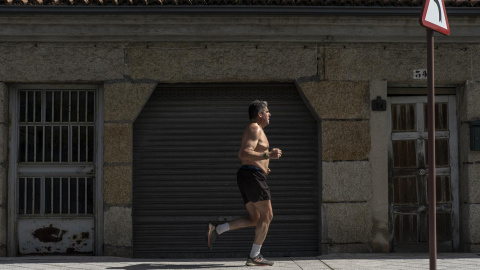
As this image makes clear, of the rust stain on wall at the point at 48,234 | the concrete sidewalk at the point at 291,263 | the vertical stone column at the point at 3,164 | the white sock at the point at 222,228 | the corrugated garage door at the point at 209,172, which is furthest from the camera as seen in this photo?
the corrugated garage door at the point at 209,172

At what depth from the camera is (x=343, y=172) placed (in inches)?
391

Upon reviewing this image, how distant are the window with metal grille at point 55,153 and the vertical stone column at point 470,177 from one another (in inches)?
197

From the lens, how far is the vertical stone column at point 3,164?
9750 millimetres

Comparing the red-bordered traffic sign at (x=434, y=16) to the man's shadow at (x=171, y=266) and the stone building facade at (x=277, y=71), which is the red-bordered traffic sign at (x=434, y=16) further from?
the man's shadow at (x=171, y=266)

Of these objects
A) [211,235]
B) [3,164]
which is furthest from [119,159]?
[211,235]

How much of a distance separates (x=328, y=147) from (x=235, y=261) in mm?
2031

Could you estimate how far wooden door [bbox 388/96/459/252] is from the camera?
1019 cm

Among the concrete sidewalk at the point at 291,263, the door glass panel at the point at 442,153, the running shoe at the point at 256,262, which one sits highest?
the door glass panel at the point at 442,153

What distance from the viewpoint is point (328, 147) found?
32.6 ft

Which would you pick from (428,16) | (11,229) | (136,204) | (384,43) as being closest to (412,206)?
(384,43)

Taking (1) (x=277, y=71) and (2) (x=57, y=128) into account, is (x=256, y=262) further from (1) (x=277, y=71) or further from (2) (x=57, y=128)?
(2) (x=57, y=128)

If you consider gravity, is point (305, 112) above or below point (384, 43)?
below

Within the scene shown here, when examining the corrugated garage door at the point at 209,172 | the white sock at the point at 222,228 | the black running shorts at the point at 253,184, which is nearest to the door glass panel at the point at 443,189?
the corrugated garage door at the point at 209,172

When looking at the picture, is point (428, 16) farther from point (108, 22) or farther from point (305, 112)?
point (108, 22)
